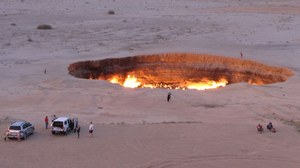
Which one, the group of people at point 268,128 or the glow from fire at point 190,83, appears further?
the glow from fire at point 190,83

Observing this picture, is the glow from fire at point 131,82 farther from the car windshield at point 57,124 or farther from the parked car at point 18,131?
the parked car at point 18,131

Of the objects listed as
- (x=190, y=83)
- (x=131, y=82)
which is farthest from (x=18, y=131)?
(x=190, y=83)

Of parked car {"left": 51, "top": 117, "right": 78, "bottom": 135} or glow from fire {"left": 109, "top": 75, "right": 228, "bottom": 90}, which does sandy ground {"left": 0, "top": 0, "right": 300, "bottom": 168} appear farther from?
glow from fire {"left": 109, "top": 75, "right": 228, "bottom": 90}

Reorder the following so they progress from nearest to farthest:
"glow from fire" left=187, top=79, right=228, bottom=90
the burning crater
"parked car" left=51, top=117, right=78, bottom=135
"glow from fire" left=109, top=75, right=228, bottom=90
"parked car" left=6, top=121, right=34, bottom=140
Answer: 1. "parked car" left=6, top=121, right=34, bottom=140
2. "parked car" left=51, top=117, right=78, bottom=135
3. the burning crater
4. "glow from fire" left=109, top=75, right=228, bottom=90
5. "glow from fire" left=187, top=79, right=228, bottom=90

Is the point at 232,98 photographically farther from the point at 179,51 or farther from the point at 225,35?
the point at 225,35

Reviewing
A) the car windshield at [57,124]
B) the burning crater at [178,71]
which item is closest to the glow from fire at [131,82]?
the burning crater at [178,71]

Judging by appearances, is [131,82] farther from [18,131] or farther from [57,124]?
[18,131]

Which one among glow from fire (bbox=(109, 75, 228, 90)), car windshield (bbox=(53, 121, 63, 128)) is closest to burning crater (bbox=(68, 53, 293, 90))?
glow from fire (bbox=(109, 75, 228, 90))
